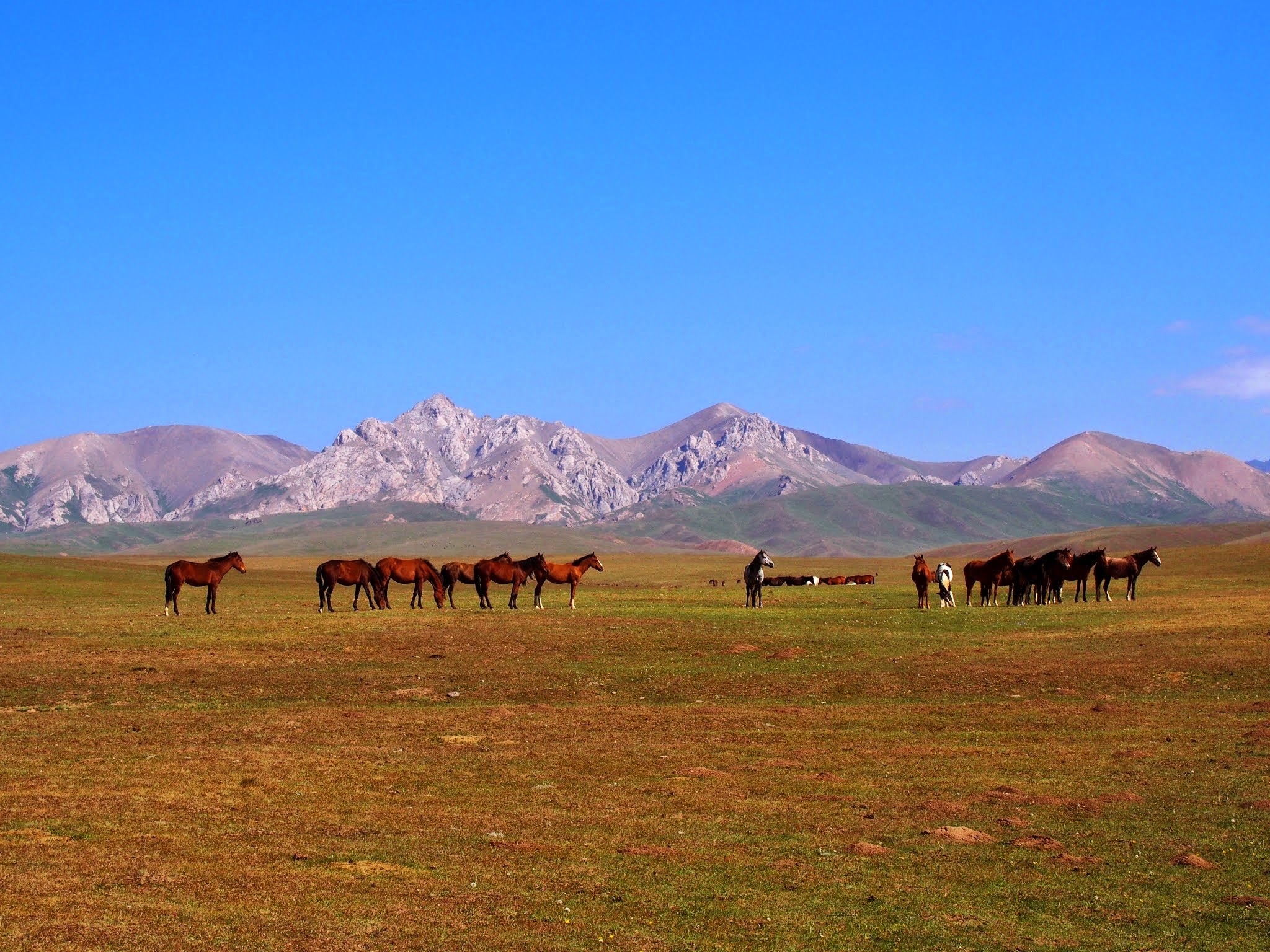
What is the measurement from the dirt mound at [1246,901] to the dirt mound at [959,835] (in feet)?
11.4

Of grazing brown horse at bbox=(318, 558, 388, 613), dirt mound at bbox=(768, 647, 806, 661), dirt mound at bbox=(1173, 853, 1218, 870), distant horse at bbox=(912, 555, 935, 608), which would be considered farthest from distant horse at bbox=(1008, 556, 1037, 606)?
dirt mound at bbox=(1173, 853, 1218, 870)

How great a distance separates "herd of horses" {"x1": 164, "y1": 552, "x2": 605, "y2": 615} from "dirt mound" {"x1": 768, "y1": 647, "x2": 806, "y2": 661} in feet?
46.4

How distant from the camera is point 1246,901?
1486 centimetres

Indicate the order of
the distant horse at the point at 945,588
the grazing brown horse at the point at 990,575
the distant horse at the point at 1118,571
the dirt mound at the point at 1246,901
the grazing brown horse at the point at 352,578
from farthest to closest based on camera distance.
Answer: the distant horse at the point at 1118,571, the grazing brown horse at the point at 990,575, the distant horse at the point at 945,588, the grazing brown horse at the point at 352,578, the dirt mound at the point at 1246,901

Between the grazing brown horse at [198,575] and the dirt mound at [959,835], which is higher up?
the grazing brown horse at [198,575]

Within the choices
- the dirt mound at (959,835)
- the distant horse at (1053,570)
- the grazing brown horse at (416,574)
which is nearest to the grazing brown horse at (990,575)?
the distant horse at (1053,570)

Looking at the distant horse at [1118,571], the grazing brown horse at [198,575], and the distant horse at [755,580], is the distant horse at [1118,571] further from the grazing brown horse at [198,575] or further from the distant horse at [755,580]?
the grazing brown horse at [198,575]

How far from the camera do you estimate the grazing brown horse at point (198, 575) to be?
48.9 m

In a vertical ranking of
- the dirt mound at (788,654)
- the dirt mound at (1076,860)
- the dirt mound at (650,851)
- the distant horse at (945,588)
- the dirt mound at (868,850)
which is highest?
the distant horse at (945,588)

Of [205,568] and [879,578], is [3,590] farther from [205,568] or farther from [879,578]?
[879,578]

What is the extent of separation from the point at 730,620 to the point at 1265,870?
1268 inches

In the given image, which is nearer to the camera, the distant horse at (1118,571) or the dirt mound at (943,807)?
the dirt mound at (943,807)

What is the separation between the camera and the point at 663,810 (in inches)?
768

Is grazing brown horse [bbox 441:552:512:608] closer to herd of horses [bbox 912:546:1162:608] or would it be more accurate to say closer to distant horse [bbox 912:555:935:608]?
distant horse [bbox 912:555:935:608]
